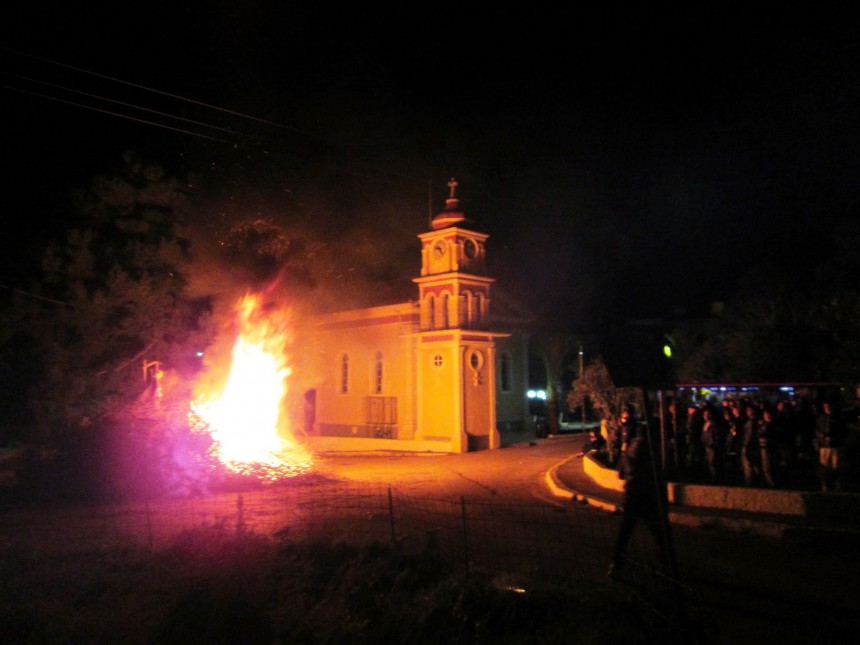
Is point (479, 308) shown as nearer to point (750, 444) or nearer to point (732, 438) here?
point (732, 438)

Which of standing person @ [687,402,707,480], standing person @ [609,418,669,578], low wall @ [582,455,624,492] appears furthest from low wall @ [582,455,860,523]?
standing person @ [687,402,707,480]

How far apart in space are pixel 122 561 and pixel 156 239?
49.1ft

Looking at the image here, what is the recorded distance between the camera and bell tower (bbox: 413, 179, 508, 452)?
2775cm

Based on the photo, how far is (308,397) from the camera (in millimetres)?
37219

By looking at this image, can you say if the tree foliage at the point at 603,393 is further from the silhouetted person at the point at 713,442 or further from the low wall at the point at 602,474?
the silhouetted person at the point at 713,442

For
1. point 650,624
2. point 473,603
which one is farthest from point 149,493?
point 650,624

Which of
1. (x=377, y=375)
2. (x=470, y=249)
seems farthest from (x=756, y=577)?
(x=377, y=375)

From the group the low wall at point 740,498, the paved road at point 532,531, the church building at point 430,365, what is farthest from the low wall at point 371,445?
the low wall at point 740,498

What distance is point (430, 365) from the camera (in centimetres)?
2869

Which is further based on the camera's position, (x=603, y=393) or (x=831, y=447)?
(x=603, y=393)

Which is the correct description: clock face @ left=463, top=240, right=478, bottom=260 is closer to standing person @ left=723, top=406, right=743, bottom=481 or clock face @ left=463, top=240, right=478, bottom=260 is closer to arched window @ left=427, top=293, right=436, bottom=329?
arched window @ left=427, top=293, right=436, bottom=329

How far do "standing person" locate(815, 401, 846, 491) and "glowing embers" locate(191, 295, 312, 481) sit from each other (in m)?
14.0

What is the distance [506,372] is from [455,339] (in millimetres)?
8513

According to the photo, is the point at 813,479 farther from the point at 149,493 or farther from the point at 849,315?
the point at 149,493
